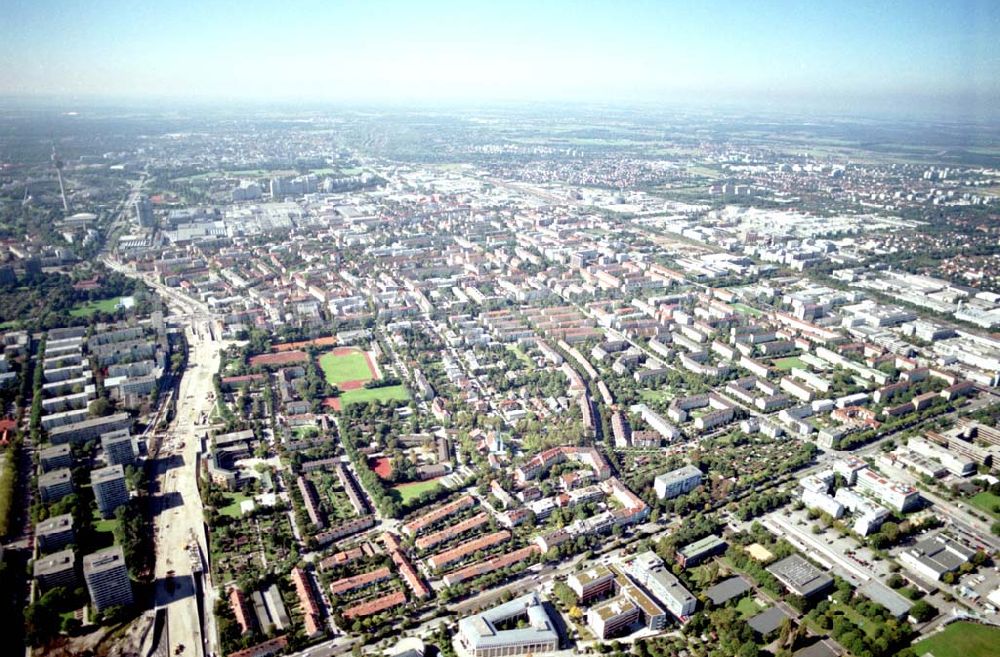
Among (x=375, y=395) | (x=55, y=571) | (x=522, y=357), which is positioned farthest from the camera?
(x=522, y=357)

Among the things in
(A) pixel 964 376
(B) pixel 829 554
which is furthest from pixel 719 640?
(A) pixel 964 376

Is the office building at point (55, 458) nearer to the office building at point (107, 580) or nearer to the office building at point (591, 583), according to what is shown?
the office building at point (107, 580)

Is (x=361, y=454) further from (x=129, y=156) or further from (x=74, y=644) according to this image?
(x=129, y=156)

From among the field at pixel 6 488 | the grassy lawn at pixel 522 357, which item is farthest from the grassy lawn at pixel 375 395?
the field at pixel 6 488

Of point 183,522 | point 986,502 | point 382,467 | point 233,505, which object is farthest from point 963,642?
point 183,522

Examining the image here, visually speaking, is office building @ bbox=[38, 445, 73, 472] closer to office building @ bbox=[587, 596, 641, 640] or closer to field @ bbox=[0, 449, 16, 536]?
field @ bbox=[0, 449, 16, 536]

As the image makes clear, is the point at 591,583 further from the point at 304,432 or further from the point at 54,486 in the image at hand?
the point at 54,486
